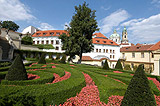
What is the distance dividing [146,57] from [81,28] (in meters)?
22.9

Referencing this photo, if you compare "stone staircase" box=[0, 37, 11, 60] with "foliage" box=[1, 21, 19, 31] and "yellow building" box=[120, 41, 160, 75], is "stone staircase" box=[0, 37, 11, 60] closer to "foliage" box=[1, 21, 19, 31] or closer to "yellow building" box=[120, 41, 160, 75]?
"yellow building" box=[120, 41, 160, 75]

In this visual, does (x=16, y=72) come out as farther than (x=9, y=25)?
No

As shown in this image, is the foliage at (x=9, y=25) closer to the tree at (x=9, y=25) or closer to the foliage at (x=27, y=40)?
the tree at (x=9, y=25)

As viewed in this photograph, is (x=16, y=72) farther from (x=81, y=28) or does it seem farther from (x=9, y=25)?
(x=9, y=25)

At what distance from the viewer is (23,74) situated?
6.28 m

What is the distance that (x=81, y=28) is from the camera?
19.4 metres

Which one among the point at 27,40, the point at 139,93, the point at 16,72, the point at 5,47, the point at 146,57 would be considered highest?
the point at 27,40

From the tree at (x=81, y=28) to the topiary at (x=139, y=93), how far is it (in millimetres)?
15449

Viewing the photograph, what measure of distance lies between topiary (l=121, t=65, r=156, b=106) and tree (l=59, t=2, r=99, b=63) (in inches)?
608

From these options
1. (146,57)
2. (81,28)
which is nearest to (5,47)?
(81,28)

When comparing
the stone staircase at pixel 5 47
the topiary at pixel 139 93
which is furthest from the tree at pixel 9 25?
the topiary at pixel 139 93

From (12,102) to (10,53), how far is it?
2534 cm

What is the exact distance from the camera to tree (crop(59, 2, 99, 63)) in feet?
62.7

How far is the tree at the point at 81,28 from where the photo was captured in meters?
19.1
